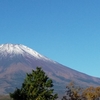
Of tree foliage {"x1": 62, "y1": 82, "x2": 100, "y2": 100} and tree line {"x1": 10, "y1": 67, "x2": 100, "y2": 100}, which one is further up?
tree foliage {"x1": 62, "y1": 82, "x2": 100, "y2": 100}

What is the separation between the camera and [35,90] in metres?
48.0

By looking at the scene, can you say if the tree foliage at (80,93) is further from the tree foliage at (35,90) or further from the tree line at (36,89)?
the tree foliage at (35,90)

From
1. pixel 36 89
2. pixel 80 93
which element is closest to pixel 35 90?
pixel 36 89

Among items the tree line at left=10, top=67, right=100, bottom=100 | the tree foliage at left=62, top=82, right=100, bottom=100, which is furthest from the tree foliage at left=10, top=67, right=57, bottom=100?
the tree foliage at left=62, top=82, right=100, bottom=100

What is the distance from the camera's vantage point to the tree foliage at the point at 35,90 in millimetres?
47938

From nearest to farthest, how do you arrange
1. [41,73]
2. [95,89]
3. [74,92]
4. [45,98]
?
[45,98], [41,73], [74,92], [95,89]

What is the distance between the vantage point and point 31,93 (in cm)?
4797

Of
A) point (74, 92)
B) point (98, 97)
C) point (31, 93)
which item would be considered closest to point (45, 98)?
point (31, 93)

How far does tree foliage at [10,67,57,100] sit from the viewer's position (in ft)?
157

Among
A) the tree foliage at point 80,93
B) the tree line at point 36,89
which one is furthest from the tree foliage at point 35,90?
the tree foliage at point 80,93

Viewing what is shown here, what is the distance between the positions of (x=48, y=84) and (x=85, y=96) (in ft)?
77.8

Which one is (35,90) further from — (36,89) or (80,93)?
(80,93)

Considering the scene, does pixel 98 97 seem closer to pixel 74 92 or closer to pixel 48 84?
pixel 74 92

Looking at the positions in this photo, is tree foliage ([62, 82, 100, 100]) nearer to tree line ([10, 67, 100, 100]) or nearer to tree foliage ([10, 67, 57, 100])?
tree line ([10, 67, 100, 100])
